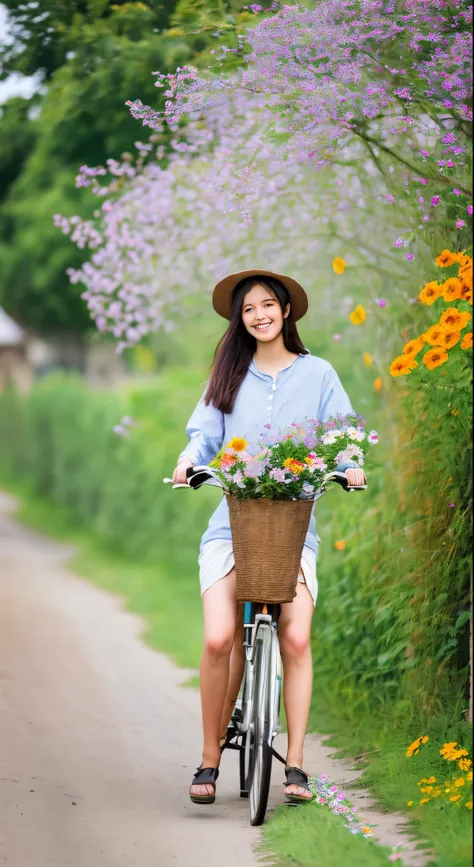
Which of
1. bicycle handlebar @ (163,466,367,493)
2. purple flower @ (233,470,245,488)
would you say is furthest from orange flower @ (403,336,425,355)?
purple flower @ (233,470,245,488)

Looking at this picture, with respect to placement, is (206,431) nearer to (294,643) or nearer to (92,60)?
(294,643)

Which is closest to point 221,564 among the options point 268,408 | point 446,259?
point 268,408

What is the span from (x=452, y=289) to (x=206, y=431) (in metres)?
1.09

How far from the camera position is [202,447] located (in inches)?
200

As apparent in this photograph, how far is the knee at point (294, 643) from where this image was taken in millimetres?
4859

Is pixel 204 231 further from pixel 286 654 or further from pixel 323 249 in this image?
pixel 286 654

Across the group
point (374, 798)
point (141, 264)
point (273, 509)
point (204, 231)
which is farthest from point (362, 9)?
point (141, 264)

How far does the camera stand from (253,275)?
5117 mm

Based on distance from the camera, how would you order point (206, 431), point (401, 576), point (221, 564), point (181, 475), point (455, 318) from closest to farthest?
point (455, 318)
point (181, 475)
point (221, 564)
point (206, 431)
point (401, 576)

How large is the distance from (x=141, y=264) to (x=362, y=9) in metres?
4.15

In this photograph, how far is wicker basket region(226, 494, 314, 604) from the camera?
4527mm

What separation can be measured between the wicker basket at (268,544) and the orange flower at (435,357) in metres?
0.68

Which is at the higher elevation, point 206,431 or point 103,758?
point 206,431

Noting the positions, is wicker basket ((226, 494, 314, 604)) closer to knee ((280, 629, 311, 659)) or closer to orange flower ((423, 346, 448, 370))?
knee ((280, 629, 311, 659))
